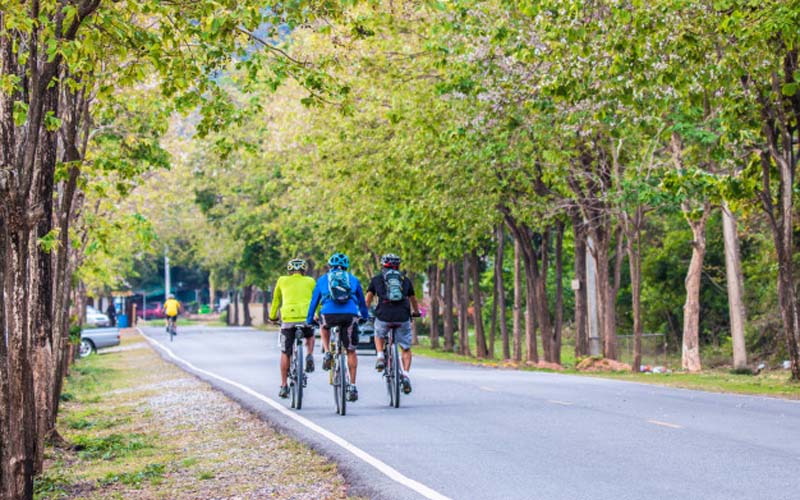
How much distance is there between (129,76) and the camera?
12.4 metres

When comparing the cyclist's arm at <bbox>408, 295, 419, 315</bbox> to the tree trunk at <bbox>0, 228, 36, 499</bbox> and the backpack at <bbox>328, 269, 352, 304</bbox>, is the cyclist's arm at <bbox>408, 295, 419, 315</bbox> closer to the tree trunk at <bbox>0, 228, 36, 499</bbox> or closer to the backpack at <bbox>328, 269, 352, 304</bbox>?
the backpack at <bbox>328, 269, 352, 304</bbox>

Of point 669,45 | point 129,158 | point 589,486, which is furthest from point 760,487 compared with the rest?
point 129,158

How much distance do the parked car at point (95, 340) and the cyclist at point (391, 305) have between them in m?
33.9

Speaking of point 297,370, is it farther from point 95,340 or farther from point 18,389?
point 95,340

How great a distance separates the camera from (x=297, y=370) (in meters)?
17.0

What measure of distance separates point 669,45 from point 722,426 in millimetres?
5838

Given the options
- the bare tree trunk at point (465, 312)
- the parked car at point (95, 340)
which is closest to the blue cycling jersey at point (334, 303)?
the bare tree trunk at point (465, 312)

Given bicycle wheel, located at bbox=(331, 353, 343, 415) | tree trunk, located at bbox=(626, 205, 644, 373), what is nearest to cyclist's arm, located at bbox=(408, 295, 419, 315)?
bicycle wheel, located at bbox=(331, 353, 343, 415)

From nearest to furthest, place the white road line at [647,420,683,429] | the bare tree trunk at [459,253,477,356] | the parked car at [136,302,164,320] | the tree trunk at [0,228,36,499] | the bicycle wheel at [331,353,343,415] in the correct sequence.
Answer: the tree trunk at [0,228,36,499]
the white road line at [647,420,683,429]
the bicycle wheel at [331,353,343,415]
the bare tree trunk at [459,253,477,356]
the parked car at [136,302,164,320]

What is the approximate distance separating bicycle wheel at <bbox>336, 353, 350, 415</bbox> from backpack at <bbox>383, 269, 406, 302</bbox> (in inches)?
42.0

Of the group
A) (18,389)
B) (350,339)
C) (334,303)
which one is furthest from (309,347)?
(18,389)

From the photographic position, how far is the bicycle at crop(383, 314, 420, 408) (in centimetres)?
1636

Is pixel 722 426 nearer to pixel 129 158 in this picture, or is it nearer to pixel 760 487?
pixel 760 487

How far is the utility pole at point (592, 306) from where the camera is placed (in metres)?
33.9
